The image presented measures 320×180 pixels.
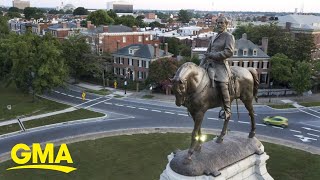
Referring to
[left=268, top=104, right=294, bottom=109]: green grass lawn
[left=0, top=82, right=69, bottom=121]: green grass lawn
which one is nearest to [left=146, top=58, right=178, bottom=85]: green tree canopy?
[left=0, top=82, right=69, bottom=121]: green grass lawn

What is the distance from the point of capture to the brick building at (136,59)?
59.2m

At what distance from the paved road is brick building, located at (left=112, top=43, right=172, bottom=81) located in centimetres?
1107

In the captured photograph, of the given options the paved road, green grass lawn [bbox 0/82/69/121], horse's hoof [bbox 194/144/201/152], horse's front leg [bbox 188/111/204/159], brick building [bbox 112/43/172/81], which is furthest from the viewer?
brick building [bbox 112/43/172/81]

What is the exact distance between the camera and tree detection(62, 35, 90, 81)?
57.9 m

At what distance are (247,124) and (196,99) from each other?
79.4 feet

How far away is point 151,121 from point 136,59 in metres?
22.9

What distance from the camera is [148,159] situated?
93.2 ft

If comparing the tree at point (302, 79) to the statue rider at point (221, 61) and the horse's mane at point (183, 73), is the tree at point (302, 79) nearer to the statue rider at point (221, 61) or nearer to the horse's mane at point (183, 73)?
the statue rider at point (221, 61)

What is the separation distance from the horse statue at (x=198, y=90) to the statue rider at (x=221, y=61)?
36cm

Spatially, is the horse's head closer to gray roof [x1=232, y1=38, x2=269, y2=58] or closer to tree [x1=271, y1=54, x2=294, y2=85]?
tree [x1=271, y1=54, x2=294, y2=85]

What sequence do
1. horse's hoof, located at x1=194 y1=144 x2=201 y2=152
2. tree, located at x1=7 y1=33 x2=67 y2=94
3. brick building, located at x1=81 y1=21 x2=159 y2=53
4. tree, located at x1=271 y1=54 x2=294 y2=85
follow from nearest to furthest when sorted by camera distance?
horse's hoof, located at x1=194 y1=144 x2=201 y2=152 < tree, located at x1=7 y1=33 x2=67 y2=94 < tree, located at x1=271 y1=54 x2=294 y2=85 < brick building, located at x1=81 y1=21 x2=159 y2=53

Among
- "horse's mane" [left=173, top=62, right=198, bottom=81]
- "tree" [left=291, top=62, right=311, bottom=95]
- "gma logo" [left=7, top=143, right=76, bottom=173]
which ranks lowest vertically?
"gma logo" [left=7, top=143, right=76, bottom=173]

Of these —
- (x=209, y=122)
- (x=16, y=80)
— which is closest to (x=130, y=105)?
(x=209, y=122)

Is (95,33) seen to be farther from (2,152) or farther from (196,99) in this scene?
(196,99)
